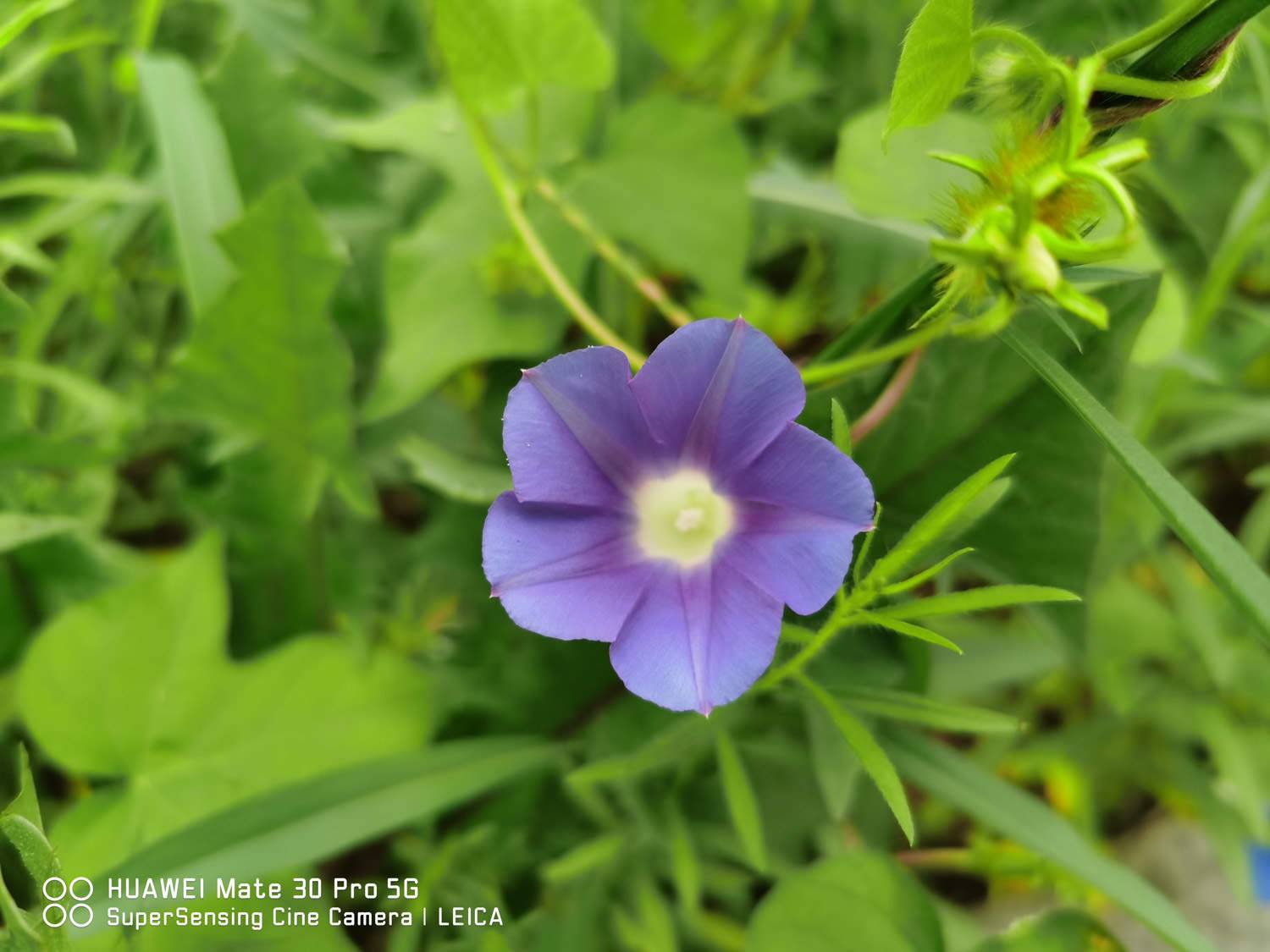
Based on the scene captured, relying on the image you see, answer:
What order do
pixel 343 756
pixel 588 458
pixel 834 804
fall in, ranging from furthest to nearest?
pixel 343 756 → pixel 834 804 → pixel 588 458

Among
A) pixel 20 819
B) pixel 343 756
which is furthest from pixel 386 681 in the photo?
pixel 20 819

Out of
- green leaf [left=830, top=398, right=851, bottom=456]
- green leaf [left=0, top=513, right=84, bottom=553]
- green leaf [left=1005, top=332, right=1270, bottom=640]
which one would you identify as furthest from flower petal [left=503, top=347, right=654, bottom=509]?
green leaf [left=0, top=513, right=84, bottom=553]

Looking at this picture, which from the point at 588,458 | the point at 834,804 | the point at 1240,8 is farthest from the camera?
the point at 834,804

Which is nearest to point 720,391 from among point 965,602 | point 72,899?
point 965,602

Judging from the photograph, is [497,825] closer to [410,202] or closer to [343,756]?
[343,756]

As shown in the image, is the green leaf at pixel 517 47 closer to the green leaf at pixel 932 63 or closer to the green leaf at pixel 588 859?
the green leaf at pixel 932 63

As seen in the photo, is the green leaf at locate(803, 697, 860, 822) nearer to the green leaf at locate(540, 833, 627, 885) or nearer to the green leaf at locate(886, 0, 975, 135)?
the green leaf at locate(540, 833, 627, 885)

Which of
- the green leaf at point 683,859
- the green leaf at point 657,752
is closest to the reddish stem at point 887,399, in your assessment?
the green leaf at point 657,752

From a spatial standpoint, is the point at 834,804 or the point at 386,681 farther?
the point at 386,681
